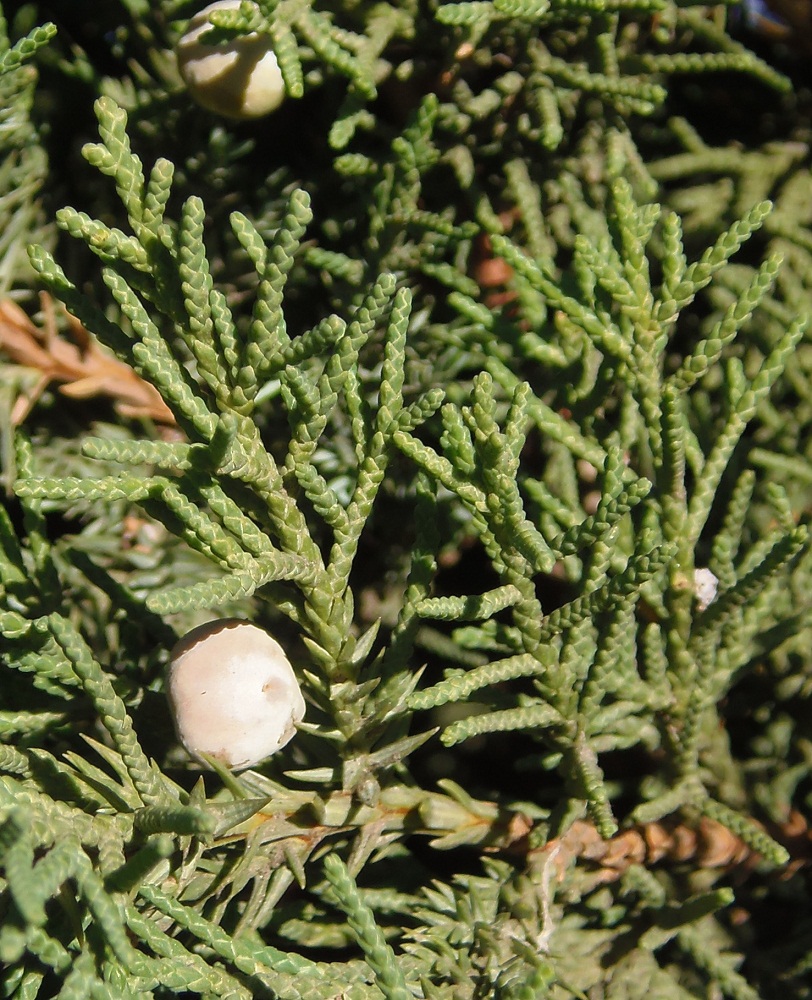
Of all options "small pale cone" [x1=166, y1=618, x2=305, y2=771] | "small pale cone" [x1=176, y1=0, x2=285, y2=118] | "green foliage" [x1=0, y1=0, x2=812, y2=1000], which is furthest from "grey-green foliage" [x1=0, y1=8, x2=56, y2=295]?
"small pale cone" [x1=166, y1=618, x2=305, y2=771]

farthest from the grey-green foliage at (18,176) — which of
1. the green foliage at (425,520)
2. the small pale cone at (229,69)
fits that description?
the small pale cone at (229,69)

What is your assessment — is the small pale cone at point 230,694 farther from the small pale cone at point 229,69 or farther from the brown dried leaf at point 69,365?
the small pale cone at point 229,69

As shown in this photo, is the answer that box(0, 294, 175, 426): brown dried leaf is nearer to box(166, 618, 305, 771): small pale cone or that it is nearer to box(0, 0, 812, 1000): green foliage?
box(0, 0, 812, 1000): green foliage

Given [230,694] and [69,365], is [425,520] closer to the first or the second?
[230,694]

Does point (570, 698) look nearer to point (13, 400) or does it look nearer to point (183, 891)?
point (183, 891)

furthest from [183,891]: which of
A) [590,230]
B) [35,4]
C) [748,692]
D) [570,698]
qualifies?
[35,4]
